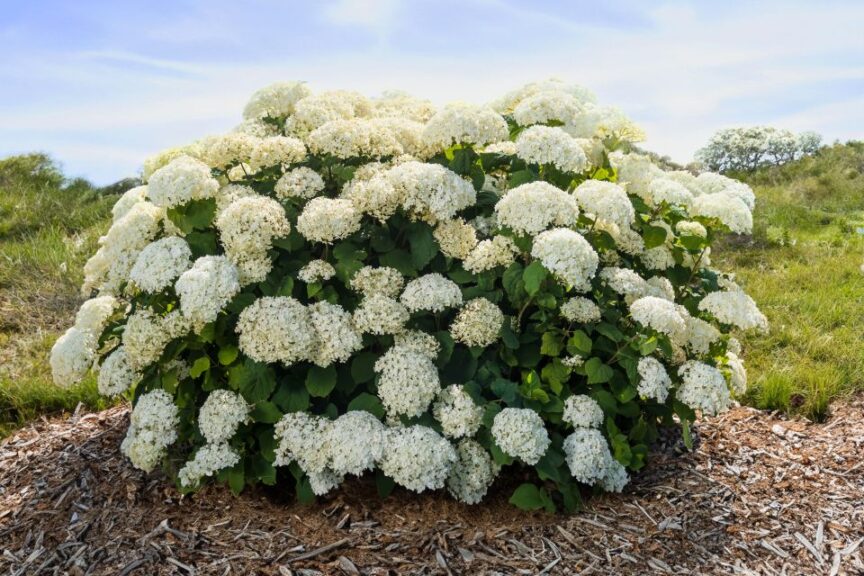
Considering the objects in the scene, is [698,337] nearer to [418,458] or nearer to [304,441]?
[418,458]

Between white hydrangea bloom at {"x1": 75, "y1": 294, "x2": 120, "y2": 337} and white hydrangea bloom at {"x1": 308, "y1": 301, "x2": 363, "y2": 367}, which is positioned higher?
white hydrangea bloom at {"x1": 308, "y1": 301, "x2": 363, "y2": 367}

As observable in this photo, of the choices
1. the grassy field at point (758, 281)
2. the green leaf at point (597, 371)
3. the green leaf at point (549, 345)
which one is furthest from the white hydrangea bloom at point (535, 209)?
the grassy field at point (758, 281)

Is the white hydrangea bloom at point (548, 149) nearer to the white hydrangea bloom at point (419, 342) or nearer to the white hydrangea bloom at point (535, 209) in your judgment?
the white hydrangea bloom at point (535, 209)

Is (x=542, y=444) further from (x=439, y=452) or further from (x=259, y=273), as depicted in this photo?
(x=259, y=273)

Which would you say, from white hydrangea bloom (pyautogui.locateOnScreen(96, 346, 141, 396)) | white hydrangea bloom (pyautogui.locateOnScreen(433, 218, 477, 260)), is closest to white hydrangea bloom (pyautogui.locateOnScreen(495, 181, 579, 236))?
white hydrangea bloom (pyautogui.locateOnScreen(433, 218, 477, 260))

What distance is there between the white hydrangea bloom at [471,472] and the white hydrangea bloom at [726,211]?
2.17 metres

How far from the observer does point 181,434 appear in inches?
201

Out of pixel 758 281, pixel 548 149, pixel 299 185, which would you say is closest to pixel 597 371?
pixel 548 149

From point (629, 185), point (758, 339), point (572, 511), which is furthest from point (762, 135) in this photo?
point (572, 511)

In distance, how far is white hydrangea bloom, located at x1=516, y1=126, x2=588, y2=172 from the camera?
484 centimetres

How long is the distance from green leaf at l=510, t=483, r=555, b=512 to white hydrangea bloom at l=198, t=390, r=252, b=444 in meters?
1.63

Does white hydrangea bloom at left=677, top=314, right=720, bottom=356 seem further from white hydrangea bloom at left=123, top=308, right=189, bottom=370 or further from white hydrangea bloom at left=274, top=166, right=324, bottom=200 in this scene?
white hydrangea bloom at left=123, top=308, right=189, bottom=370

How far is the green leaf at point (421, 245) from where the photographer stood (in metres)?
4.67

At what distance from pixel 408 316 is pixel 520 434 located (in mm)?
886
